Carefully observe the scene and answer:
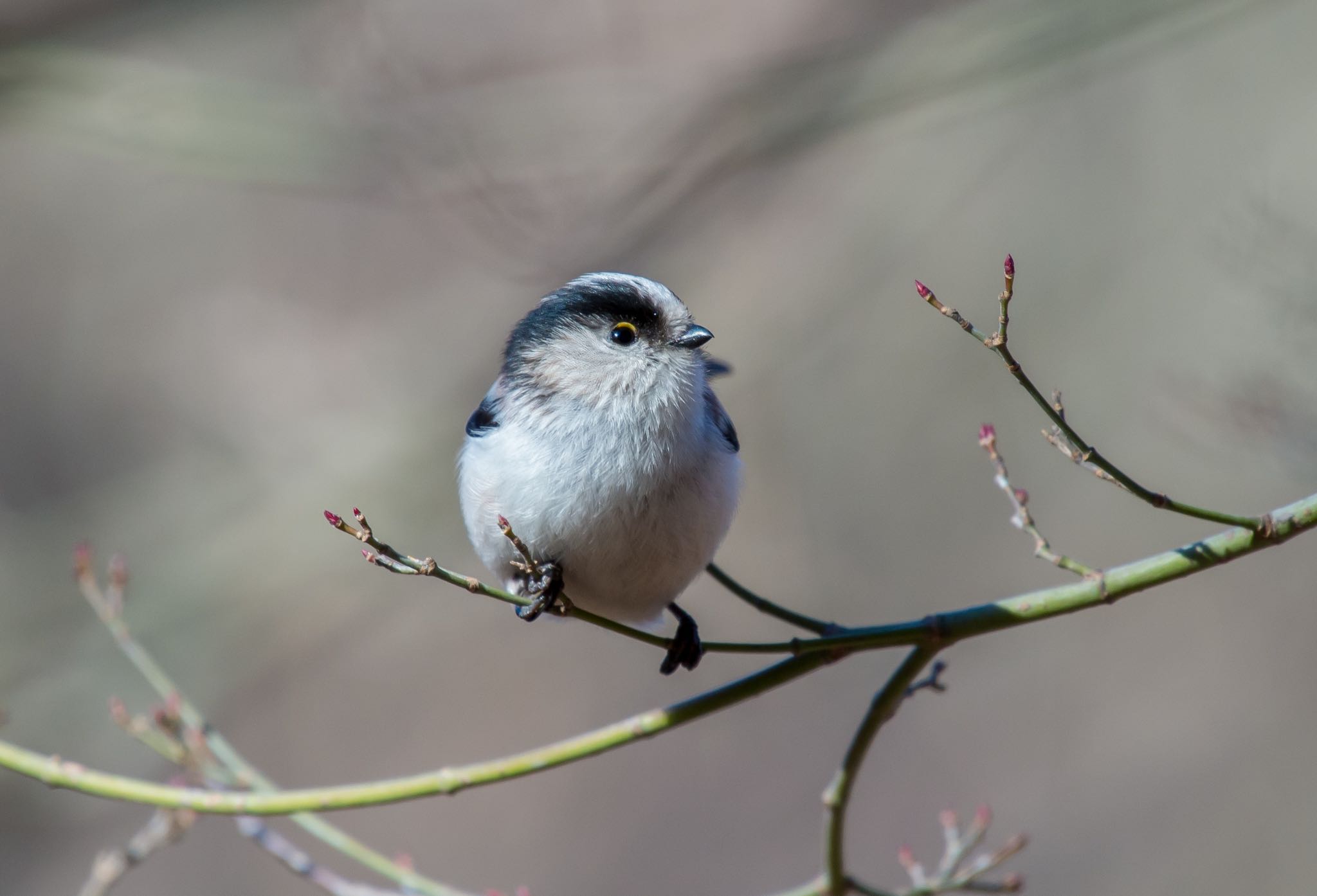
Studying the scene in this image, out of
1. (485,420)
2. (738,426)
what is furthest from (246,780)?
(738,426)

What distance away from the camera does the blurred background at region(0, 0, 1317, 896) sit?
4.47m

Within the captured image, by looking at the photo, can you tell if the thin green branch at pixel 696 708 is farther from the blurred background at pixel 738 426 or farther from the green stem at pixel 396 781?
the blurred background at pixel 738 426

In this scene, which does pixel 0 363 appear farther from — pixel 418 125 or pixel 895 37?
pixel 895 37

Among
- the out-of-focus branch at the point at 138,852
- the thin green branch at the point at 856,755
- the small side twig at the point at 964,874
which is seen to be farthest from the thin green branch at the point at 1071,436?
the out-of-focus branch at the point at 138,852

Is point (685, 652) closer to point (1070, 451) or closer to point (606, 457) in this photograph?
point (606, 457)

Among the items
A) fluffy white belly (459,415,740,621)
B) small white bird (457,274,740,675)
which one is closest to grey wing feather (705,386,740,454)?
small white bird (457,274,740,675)

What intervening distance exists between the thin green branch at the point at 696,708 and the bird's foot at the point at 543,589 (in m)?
0.29

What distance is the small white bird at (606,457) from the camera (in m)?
2.32

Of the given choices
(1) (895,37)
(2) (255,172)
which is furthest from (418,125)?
(1) (895,37)

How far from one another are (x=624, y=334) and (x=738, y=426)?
122 inches

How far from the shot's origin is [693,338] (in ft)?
8.44

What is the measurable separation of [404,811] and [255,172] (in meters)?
3.32

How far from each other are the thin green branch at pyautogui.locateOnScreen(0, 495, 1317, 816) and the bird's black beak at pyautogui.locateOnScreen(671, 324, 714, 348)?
86 centimetres

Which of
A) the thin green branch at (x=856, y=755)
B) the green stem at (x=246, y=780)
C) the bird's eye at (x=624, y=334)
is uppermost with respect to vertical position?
the bird's eye at (x=624, y=334)
